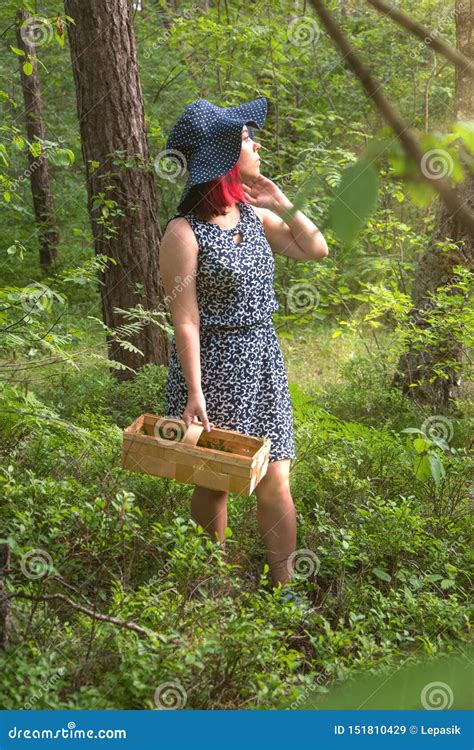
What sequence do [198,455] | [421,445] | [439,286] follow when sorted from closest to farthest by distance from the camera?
[198,455] → [421,445] → [439,286]

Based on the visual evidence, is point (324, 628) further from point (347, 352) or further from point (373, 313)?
point (347, 352)

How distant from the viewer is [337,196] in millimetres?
732

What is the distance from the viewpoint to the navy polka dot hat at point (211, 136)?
3.29 metres

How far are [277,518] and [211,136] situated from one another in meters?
1.68

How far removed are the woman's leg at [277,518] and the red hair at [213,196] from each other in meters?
1.15

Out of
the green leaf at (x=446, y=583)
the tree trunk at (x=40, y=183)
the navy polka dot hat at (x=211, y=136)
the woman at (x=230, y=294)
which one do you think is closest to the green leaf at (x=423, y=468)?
the green leaf at (x=446, y=583)

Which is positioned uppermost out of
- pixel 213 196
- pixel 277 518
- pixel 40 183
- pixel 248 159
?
pixel 248 159

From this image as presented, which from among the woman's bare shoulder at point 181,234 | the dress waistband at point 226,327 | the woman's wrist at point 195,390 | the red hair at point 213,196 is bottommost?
the woman's wrist at point 195,390

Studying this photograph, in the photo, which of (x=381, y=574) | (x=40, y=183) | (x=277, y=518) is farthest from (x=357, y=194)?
(x=40, y=183)

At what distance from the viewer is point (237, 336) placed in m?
3.53

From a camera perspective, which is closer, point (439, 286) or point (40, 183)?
point (439, 286)

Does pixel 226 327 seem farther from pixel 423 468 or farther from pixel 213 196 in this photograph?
pixel 423 468

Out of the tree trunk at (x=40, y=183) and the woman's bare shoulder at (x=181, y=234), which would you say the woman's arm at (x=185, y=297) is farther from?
the tree trunk at (x=40, y=183)

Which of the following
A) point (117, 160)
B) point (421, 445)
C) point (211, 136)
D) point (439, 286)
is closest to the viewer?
point (211, 136)
